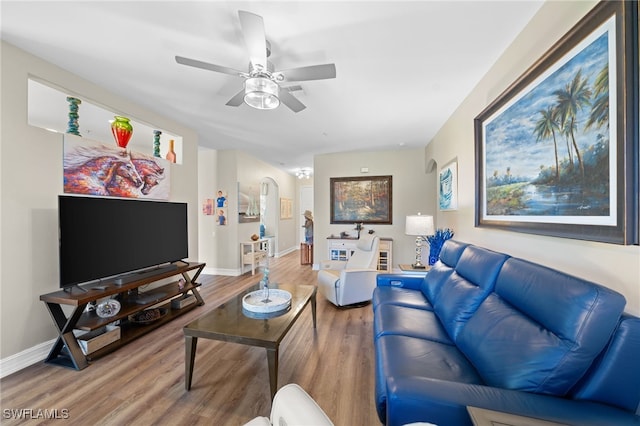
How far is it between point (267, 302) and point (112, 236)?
1.79 m

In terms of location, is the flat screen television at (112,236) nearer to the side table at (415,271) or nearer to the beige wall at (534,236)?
the side table at (415,271)

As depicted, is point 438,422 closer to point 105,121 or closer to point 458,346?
point 458,346

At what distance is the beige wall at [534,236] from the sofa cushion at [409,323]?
818mm

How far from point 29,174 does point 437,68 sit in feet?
12.6

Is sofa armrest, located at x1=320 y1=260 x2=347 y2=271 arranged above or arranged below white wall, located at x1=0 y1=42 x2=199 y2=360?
below

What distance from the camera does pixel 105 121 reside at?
3.18m

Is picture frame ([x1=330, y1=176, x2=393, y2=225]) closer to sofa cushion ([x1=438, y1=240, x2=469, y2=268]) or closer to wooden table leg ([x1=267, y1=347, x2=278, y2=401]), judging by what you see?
sofa cushion ([x1=438, y1=240, x2=469, y2=268])

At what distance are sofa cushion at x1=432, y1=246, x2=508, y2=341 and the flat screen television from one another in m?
3.15

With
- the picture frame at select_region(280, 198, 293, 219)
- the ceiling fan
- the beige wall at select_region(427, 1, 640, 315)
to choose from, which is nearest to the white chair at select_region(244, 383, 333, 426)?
the beige wall at select_region(427, 1, 640, 315)

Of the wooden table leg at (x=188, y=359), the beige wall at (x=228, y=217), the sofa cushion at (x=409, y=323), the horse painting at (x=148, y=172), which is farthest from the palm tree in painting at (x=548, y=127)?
the beige wall at (x=228, y=217)

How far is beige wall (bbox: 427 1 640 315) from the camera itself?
3.51 feet

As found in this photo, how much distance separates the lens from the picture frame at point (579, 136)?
1000mm

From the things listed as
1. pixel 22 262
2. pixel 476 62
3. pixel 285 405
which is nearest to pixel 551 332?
pixel 285 405

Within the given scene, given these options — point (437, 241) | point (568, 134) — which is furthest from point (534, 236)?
point (437, 241)
